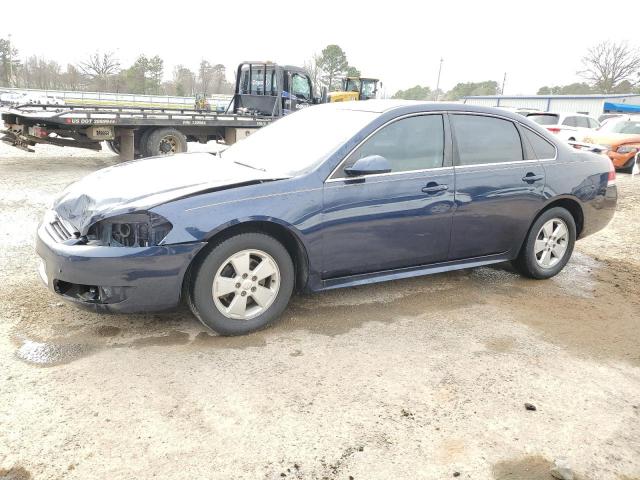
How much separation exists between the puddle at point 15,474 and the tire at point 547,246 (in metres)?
4.15

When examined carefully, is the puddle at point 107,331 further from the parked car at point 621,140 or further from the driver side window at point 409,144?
the parked car at point 621,140

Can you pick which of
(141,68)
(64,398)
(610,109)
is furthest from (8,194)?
(141,68)

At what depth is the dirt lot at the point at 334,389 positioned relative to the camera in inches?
94.3

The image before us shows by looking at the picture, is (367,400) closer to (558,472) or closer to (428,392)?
(428,392)

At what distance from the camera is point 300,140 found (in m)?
4.22

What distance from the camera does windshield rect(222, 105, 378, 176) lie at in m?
3.88

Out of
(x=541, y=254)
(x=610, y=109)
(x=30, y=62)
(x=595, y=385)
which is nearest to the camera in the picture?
(x=595, y=385)

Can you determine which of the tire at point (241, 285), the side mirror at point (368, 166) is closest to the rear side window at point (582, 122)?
the side mirror at point (368, 166)

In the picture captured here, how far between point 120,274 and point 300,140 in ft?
5.88

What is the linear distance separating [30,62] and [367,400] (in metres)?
82.5

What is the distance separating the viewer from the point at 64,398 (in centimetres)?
277

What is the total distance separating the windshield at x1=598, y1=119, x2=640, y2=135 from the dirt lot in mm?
12141

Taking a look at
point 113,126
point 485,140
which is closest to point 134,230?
point 485,140

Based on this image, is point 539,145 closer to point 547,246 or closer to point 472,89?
point 547,246
